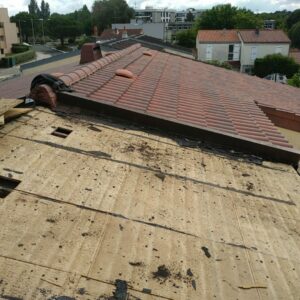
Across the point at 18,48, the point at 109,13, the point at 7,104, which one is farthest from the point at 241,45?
the point at 109,13

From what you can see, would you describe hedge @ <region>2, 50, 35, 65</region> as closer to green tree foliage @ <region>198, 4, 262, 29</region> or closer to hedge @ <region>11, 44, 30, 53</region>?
hedge @ <region>11, 44, 30, 53</region>

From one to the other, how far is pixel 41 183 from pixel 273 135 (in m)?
3.94

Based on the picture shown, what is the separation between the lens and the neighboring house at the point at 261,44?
1913 inches

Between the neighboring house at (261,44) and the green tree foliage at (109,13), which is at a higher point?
the green tree foliage at (109,13)

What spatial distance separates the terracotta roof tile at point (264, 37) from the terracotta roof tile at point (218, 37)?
134cm

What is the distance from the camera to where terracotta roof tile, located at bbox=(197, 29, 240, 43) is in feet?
166

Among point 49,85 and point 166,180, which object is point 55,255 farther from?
point 49,85

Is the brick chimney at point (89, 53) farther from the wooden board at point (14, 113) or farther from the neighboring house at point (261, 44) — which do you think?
the neighboring house at point (261, 44)

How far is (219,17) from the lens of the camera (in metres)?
68.2

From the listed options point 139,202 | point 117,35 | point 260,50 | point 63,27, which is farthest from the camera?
point 63,27

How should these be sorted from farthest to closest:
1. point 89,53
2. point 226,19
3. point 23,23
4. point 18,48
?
point 23,23 → point 226,19 → point 18,48 → point 89,53

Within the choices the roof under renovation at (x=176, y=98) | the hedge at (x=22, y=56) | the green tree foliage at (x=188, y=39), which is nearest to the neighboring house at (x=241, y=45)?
the green tree foliage at (x=188, y=39)

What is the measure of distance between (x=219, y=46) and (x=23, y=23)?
64428 millimetres

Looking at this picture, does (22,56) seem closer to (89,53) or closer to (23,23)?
(23,23)
